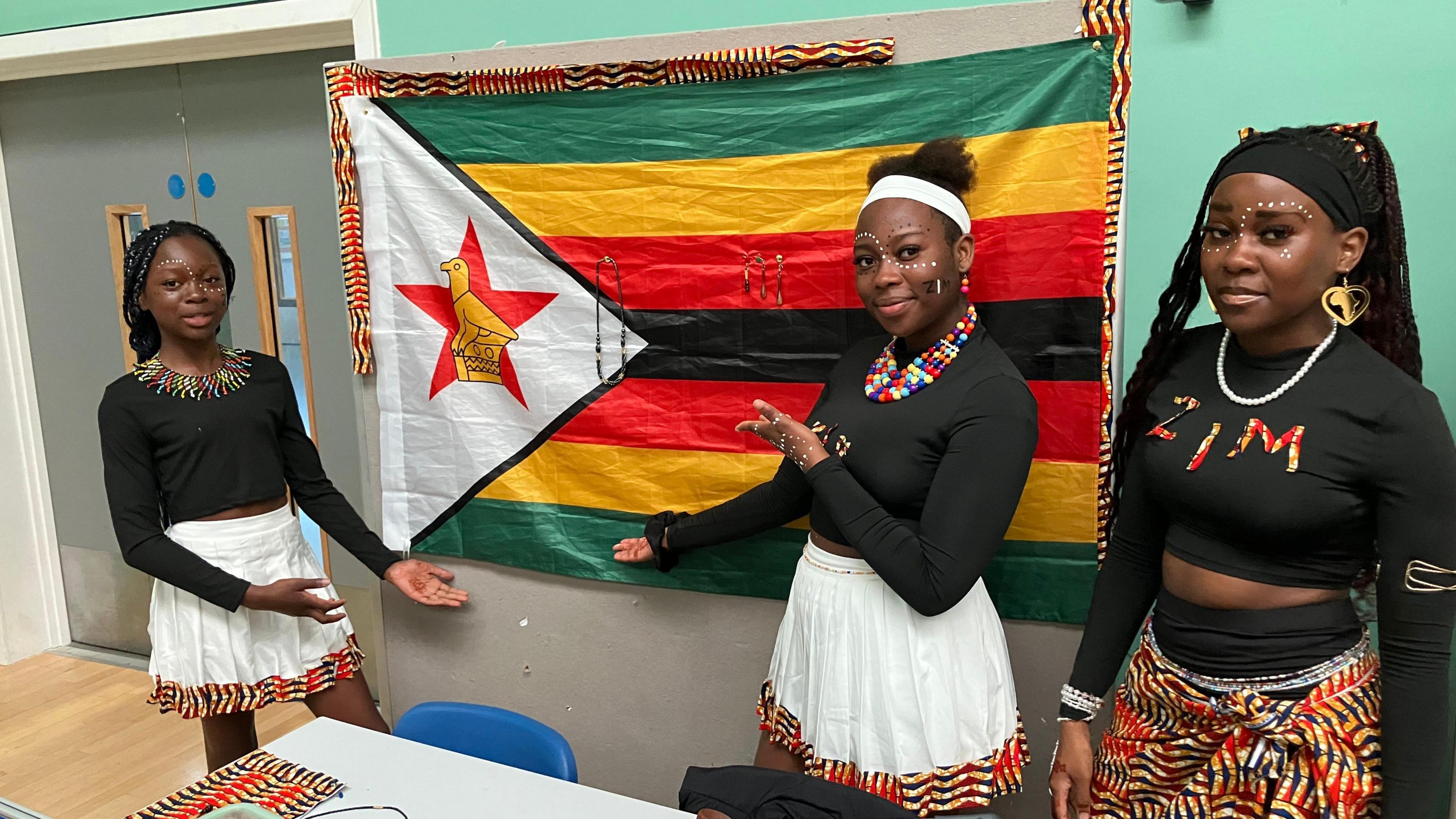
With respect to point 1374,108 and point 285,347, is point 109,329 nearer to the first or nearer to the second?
point 285,347

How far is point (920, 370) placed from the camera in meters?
1.62

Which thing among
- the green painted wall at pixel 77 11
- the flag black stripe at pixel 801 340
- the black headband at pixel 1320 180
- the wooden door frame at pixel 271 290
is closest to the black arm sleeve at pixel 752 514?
the flag black stripe at pixel 801 340

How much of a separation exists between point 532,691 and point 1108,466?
1.56 meters

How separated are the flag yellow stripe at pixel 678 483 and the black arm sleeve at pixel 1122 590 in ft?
1.10

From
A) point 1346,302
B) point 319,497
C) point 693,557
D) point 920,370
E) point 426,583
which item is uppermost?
point 1346,302

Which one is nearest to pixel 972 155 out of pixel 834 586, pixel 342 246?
pixel 834 586

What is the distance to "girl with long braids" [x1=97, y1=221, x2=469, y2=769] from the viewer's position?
205 cm

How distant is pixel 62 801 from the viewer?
2.72 metres

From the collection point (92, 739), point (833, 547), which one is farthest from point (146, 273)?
point (92, 739)

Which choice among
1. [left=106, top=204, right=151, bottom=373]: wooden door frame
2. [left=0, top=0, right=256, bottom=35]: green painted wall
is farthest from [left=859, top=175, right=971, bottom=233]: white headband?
[left=106, top=204, right=151, bottom=373]: wooden door frame

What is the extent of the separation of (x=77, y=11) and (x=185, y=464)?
1860mm

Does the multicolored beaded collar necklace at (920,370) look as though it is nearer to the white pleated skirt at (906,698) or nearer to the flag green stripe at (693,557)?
the white pleated skirt at (906,698)

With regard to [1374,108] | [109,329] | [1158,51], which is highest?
[1158,51]

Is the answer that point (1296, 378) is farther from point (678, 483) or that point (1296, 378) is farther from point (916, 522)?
point (678, 483)
